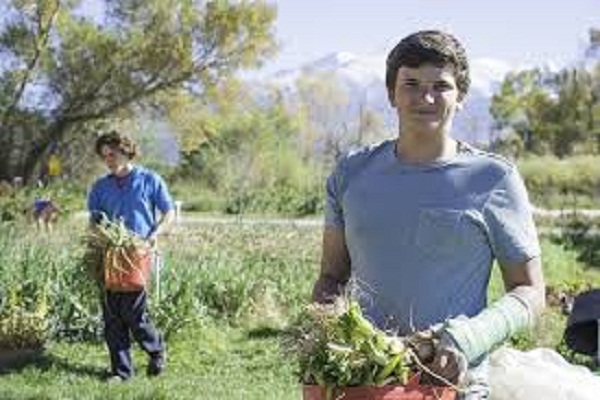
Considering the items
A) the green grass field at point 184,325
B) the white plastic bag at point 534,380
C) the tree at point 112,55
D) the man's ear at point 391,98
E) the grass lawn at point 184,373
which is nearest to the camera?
the man's ear at point 391,98

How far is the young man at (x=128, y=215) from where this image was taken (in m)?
7.96

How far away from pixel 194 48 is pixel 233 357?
2704cm

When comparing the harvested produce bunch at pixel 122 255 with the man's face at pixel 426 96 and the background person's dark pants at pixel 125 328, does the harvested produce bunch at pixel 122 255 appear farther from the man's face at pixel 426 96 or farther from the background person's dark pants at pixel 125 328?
the man's face at pixel 426 96

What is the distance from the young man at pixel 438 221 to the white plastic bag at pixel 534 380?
69cm

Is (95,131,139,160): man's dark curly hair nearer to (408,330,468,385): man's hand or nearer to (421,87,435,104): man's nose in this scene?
(421,87,435,104): man's nose

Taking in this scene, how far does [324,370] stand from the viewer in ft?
7.57

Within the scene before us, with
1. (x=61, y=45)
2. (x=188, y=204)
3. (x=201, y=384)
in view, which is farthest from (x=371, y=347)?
(x=61, y=45)

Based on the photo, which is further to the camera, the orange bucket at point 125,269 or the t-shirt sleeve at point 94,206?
the t-shirt sleeve at point 94,206

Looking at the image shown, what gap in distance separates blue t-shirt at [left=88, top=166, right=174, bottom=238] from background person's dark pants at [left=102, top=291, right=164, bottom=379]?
46cm

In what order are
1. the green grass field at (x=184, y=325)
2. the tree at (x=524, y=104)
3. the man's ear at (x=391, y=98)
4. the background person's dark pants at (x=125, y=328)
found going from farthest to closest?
the tree at (x=524, y=104) → the background person's dark pants at (x=125, y=328) → the green grass field at (x=184, y=325) → the man's ear at (x=391, y=98)

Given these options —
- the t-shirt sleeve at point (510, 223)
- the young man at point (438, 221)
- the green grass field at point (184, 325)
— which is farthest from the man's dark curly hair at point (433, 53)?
the green grass field at point (184, 325)

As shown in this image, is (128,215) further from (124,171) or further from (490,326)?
(490,326)

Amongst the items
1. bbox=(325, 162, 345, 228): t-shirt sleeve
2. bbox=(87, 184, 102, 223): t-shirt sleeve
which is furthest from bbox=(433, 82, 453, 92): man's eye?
bbox=(87, 184, 102, 223): t-shirt sleeve

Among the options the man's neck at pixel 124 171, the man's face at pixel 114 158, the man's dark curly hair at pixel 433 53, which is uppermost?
the man's dark curly hair at pixel 433 53
